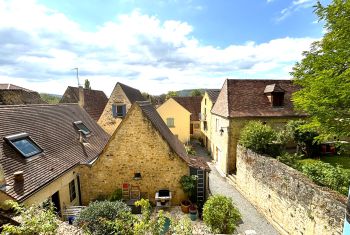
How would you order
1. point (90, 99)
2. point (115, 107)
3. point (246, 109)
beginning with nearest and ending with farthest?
point (246, 109), point (115, 107), point (90, 99)

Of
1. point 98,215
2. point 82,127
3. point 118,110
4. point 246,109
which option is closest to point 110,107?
point 118,110

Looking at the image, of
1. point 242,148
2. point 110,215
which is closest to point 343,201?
point 242,148

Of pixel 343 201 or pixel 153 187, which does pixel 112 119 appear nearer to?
pixel 153 187

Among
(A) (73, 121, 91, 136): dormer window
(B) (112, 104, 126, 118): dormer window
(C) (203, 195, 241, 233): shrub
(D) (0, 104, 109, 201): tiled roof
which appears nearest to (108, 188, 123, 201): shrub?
(D) (0, 104, 109, 201): tiled roof

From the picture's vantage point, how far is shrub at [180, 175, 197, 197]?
13039 mm

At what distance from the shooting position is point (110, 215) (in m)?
8.92

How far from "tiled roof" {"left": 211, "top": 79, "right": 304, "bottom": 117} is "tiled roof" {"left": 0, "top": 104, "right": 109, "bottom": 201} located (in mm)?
12632

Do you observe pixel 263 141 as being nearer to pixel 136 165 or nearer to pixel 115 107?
pixel 136 165

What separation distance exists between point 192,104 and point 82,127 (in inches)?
899

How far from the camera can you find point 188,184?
13039 millimetres

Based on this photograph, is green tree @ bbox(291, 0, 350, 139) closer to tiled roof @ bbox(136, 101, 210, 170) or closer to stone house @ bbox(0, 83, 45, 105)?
tiled roof @ bbox(136, 101, 210, 170)

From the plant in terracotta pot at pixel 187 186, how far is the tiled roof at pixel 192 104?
23.2m

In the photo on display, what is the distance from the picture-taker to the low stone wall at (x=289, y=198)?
8199mm

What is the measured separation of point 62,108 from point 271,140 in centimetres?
1724
